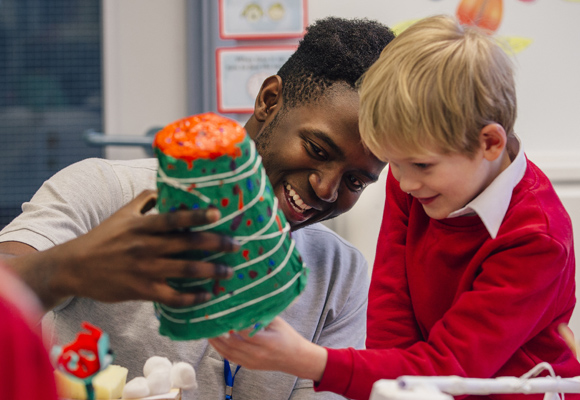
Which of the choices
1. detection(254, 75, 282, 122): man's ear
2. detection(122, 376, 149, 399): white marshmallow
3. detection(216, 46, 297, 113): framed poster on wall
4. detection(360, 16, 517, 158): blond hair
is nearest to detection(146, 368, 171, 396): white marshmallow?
detection(122, 376, 149, 399): white marshmallow

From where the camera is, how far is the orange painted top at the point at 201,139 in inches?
24.2

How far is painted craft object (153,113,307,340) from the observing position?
617mm

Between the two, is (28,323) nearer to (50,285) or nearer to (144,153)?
(50,285)

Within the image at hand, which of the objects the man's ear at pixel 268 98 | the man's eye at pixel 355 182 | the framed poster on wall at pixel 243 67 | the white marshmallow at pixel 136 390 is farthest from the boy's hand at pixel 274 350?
the framed poster on wall at pixel 243 67

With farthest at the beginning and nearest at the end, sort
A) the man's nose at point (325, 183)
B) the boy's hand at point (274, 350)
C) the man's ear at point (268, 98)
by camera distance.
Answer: the man's ear at point (268, 98) → the man's nose at point (325, 183) → the boy's hand at point (274, 350)

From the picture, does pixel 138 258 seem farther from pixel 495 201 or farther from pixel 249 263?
pixel 495 201

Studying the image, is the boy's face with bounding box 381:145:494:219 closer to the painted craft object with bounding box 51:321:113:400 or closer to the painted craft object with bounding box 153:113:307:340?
the painted craft object with bounding box 153:113:307:340

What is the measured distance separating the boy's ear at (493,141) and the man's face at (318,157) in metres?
0.29

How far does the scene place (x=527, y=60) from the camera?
194 centimetres

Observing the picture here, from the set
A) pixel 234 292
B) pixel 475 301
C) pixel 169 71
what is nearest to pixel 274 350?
pixel 234 292

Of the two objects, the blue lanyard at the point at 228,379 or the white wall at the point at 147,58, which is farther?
the white wall at the point at 147,58

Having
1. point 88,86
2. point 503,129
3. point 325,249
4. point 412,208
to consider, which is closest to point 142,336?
point 325,249

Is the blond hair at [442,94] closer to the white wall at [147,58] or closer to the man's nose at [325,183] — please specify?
the man's nose at [325,183]

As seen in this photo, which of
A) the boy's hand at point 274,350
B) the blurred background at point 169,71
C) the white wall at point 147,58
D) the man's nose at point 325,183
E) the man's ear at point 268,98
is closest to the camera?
the boy's hand at point 274,350
